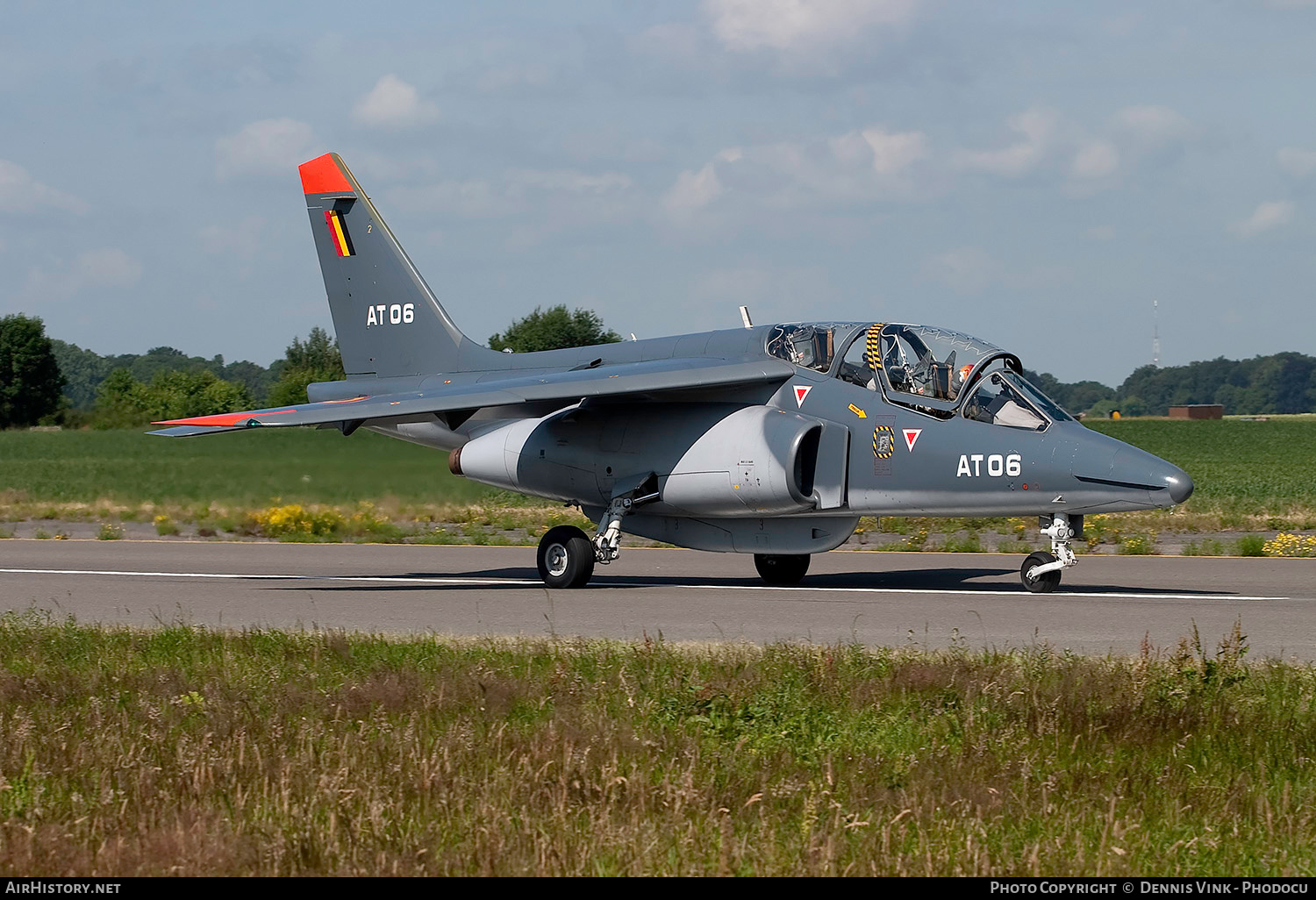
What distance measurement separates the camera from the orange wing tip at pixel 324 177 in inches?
768

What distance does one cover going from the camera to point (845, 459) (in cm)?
1491

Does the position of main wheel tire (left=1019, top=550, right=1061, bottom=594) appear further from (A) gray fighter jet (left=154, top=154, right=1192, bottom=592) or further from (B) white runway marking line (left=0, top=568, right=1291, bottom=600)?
(B) white runway marking line (left=0, top=568, right=1291, bottom=600)

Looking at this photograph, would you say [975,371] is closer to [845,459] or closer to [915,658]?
[845,459]

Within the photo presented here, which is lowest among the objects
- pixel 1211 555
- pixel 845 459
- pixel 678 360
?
pixel 1211 555

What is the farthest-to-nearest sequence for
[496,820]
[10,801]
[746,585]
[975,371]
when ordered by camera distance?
[746,585] < [975,371] < [10,801] < [496,820]

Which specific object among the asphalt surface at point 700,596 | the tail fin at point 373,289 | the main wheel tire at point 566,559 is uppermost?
the tail fin at point 373,289

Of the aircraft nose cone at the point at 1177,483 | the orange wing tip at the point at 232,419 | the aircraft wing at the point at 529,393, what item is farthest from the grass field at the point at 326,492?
the aircraft nose cone at the point at 1177,483

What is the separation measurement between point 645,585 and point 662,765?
32.7 ft

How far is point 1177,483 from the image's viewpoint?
42.5ft

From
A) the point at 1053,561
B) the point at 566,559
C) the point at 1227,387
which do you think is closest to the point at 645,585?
the point at 566,559

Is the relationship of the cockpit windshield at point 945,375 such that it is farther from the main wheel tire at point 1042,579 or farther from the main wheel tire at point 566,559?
the main wheel tire at point 566,559

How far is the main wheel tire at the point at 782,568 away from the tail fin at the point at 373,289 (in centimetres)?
557

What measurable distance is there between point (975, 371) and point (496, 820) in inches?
392
